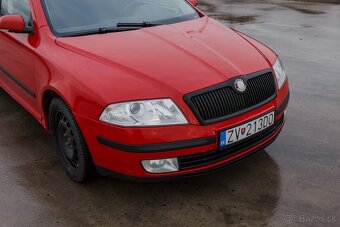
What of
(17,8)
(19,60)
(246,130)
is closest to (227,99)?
(246,130)

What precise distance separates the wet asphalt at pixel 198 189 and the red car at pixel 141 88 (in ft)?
0.89

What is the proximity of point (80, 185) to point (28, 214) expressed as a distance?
48 cm

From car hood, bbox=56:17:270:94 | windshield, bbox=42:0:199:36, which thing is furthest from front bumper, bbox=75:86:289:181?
windshield, bbox=42:0:199:36

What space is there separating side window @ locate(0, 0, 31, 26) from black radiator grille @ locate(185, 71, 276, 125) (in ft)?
6.09

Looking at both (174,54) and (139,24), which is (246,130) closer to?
(174,54)

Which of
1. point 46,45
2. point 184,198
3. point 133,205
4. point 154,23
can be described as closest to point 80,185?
point 133,205

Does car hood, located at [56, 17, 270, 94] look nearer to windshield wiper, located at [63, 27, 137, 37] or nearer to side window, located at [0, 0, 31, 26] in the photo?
windshield wiper, located at [63, 27, 137, 37]

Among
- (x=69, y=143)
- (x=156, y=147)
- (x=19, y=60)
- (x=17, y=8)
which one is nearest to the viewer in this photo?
(x=156, y=147)

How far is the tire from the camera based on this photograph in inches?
123

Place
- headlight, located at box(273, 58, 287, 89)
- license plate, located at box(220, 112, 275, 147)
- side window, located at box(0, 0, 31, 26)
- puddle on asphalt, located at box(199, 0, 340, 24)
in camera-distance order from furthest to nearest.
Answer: puddle on asphalt, located at box(199, 0, 340, 24), side window, located at box(0, 0, 31, 26), headlight, located at box(273, 58, 287, 89), license plate, located at box(220, 112, 275, 147)

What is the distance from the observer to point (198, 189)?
330 cm

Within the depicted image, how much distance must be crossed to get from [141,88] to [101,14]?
3.94 ft

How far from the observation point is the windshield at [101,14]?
3.60 metres

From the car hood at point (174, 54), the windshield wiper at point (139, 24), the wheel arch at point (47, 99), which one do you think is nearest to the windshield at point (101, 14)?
the windshield wiper at point (139, 24)
